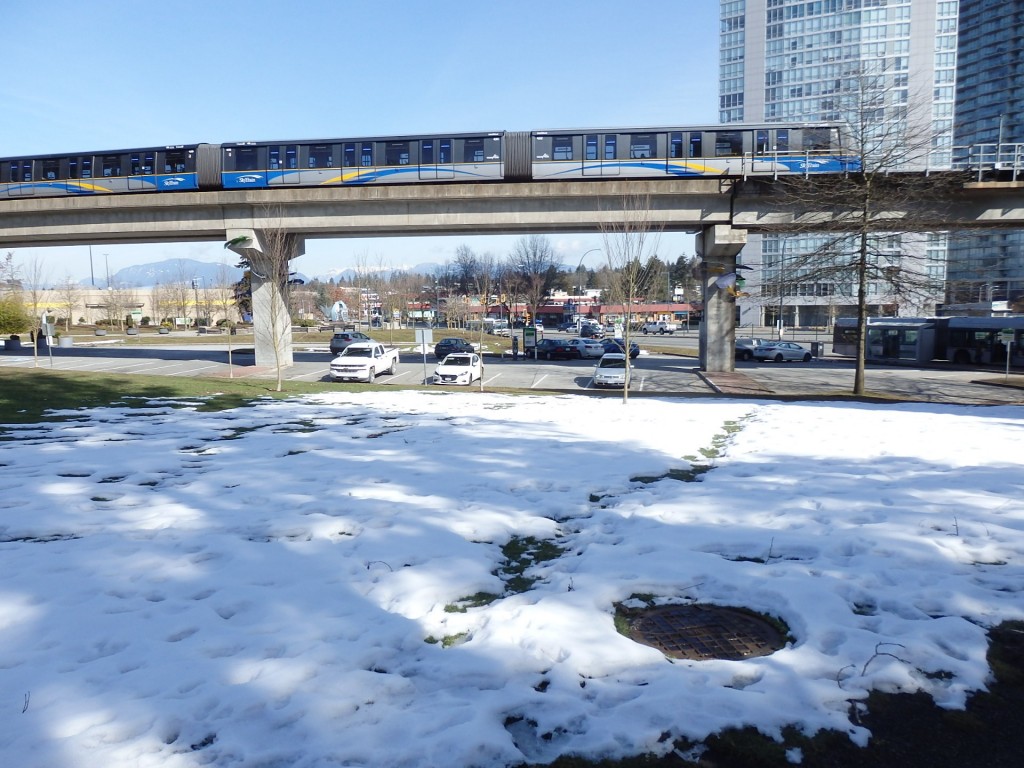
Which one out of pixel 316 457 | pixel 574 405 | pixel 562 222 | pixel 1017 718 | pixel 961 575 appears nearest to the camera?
pixel 1017 718

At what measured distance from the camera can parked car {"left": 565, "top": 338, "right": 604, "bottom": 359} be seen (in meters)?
43.1

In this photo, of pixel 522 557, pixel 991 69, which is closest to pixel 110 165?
pixel 522 557

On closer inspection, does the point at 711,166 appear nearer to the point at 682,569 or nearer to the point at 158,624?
the point at 682,569

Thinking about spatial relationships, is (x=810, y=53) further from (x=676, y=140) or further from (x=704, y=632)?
(x=704, y=632)

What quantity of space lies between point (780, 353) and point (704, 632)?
39.1 metres

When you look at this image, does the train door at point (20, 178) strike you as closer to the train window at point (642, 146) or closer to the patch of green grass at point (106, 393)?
the patch of green grass at point (106, 393)

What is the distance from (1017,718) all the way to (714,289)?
1169 inches

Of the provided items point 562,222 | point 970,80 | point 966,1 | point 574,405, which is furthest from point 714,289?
point 966,1

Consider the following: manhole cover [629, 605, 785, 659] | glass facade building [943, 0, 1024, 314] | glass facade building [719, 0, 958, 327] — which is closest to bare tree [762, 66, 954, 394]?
manhole cover [629, 605, 785, 659]

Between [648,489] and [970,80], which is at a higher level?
[970,80]

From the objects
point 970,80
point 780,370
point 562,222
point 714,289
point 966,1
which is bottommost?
point 780,370

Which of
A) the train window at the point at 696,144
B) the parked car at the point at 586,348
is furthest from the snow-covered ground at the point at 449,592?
the parked car at the point at 586,348

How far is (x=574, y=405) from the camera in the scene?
17.9 metres

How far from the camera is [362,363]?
28.4 meters
